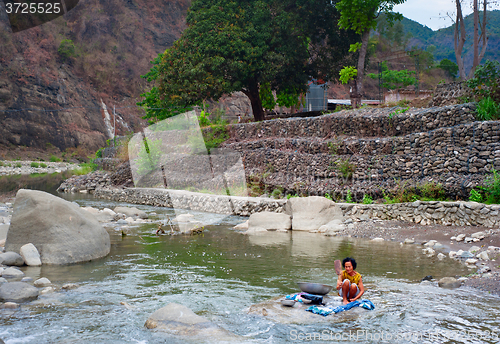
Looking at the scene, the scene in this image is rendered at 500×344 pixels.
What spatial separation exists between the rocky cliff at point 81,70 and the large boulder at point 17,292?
47628mm

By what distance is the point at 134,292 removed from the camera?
7.05 m

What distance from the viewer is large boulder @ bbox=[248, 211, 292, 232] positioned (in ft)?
45.1

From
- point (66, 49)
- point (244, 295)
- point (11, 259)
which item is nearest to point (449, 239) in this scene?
point (244, 295)

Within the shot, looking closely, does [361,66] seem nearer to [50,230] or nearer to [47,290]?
[50,230]

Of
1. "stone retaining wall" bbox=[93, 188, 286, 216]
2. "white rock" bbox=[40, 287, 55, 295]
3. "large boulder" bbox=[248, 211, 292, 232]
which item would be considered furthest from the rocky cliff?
"white rock" bbox=[40, 287, 55, 295]

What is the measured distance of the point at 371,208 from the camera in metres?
13.7

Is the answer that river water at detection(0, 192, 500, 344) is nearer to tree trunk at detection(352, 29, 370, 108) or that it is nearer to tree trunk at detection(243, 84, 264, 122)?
tree trunk at detection(352, 29, 370, 108)

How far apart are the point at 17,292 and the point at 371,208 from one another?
1057 cm

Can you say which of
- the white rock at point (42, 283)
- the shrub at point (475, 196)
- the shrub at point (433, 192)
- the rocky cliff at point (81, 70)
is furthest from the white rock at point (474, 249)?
the rocky cliff at point (81, 70)

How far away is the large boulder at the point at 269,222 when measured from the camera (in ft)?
45.1

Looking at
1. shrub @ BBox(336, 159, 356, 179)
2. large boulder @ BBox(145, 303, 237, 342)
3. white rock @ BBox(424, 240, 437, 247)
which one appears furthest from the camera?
shrub @ BBox(336, 159, 356, 179)

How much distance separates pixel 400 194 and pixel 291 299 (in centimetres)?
887

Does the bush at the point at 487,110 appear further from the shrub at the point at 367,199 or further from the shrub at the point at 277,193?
the shrub at the point at 277,193

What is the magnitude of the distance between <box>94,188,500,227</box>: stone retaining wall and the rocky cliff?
119 feet
